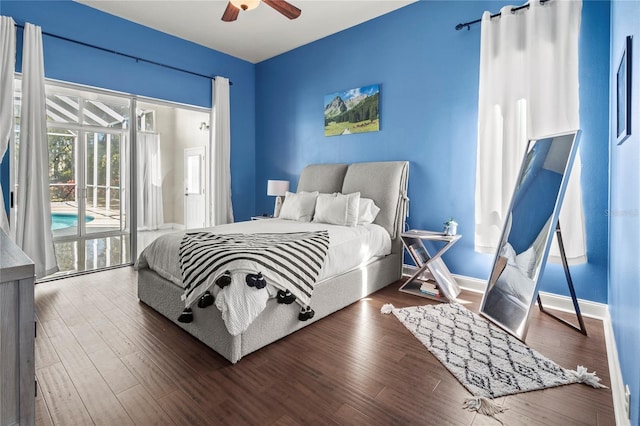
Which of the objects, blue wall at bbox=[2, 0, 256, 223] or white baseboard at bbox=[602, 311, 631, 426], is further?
blue wall at bbox=[2, 0, 256, 223]

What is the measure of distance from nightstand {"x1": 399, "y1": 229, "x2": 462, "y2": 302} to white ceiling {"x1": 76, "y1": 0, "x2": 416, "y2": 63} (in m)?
2.68

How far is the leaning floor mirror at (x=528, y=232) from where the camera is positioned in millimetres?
2186

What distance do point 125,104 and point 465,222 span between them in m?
4.49

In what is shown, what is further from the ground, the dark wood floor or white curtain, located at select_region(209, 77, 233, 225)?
white curtain, located at select_region(209, 77, 233, 225)

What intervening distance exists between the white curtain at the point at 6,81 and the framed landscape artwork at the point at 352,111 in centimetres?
344

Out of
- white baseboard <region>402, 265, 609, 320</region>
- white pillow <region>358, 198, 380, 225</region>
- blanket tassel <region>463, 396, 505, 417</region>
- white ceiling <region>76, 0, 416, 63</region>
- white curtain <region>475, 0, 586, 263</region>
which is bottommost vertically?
blanket tassel <region>463, 396, 505, 417</region>

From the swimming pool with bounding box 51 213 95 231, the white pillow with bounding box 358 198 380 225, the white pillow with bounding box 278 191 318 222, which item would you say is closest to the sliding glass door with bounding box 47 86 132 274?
the swimming pool with bounding box 51 213 95 231

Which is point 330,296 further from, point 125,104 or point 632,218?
point 125,104

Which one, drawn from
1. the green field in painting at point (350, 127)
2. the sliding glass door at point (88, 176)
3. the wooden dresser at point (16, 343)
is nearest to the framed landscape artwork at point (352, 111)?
the green field in painting at point (350, 127)

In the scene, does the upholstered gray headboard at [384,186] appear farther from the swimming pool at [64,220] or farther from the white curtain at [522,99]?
the swimming pool at [64,220]

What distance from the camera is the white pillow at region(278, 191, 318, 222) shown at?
391cm

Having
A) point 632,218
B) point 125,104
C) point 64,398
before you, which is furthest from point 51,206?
point 632,218

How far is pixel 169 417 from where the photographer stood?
1541 millimetres

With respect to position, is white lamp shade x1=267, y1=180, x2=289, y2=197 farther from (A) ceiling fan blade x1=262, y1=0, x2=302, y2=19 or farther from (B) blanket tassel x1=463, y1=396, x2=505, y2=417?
(B) blanket tassel x1=463, y1=396, x2=505, y2=417
